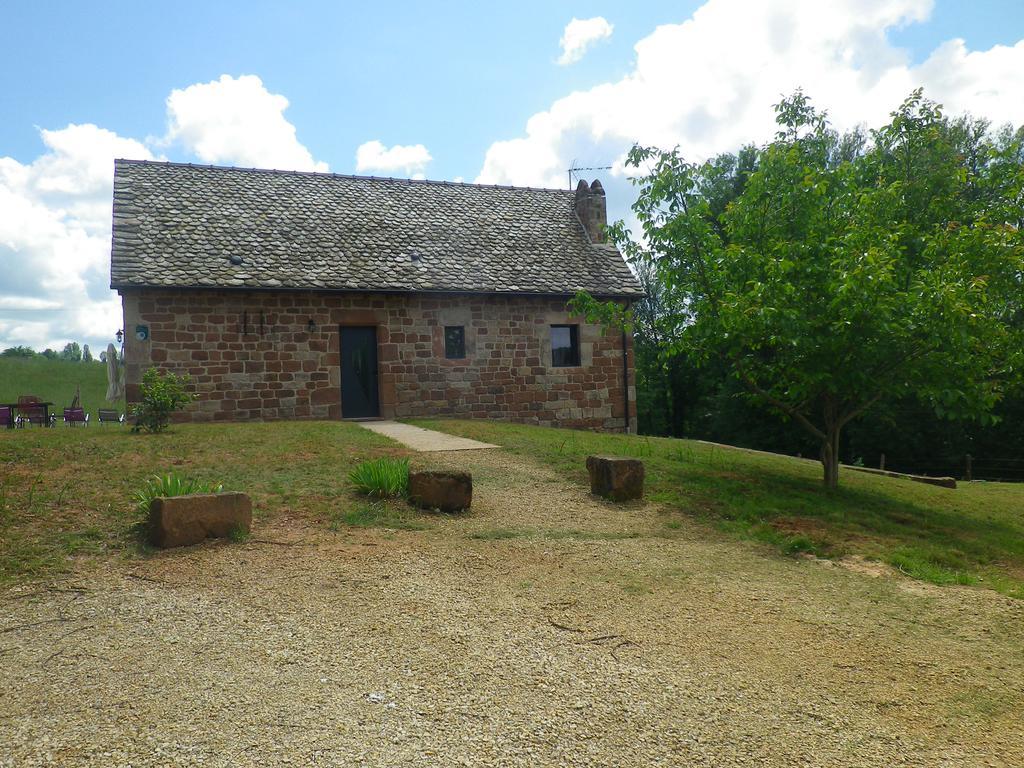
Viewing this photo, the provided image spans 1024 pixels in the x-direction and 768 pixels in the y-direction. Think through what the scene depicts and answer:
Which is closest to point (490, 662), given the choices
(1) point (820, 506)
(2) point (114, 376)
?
(1) point (820, 506)

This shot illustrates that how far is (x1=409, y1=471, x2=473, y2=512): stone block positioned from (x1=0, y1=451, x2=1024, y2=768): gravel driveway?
1.10 metres

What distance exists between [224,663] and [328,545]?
2236mm

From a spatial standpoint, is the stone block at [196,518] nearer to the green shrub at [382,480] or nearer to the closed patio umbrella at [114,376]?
the green shrub at [382,480]

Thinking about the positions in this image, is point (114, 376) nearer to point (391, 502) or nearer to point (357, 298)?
point (357, 298)

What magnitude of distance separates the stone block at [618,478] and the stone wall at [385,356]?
364 inches

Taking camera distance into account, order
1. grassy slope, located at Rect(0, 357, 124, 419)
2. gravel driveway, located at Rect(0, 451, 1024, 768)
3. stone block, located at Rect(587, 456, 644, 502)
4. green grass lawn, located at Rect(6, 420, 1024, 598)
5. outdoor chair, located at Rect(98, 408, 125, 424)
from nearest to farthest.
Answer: gravel driveway, located at Rect(0, 451, 1024, 768) < green grass lawn, located at Rect(6, 420, 1024, 598) < stone block, located at Rect(587, 456, 644, 502) < outdoor chair, located at Rect(98, 408, 125, 424) < grassy slope, located at Rect(0, 357, 124, 419)

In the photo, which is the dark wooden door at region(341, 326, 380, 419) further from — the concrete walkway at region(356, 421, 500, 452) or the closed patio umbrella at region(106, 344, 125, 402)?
the closed patio umbrella at region(106, 344, 125, 402)

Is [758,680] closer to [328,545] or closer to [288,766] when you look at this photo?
[288,766]

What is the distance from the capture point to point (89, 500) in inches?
273

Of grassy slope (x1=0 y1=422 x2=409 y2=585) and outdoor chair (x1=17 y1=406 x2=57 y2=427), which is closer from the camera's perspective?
grassy slope (x1=0 y1=422 x2=409 y2=585)

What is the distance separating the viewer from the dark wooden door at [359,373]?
17.3m

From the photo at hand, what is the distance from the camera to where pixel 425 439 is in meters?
12.4

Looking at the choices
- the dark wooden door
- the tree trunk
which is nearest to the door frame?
the dark wooden door

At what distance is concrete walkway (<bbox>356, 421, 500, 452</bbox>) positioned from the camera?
11.3m
